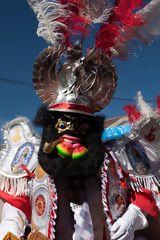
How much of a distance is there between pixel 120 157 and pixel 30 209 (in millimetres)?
700

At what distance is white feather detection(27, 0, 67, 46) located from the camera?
1891 mm

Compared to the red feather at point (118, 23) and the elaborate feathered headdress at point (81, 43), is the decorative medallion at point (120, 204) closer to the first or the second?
the elaborate feathered headdress at point (81, 43)

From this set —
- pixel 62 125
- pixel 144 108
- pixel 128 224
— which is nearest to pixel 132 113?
pixel 144 108

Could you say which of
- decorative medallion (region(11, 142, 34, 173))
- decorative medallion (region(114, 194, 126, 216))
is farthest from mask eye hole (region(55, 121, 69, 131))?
decorative medallion (region(114, 194, 126, 216))

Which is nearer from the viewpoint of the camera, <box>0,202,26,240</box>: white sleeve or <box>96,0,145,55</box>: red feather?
<box>0,202,26,240</box>: white sleeve

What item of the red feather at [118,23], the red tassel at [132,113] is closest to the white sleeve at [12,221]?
the red tassel at [132,113]

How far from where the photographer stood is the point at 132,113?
2137 mm

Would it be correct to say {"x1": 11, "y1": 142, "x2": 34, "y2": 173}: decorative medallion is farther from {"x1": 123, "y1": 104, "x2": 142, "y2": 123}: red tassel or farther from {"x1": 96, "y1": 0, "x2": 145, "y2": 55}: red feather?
{"x1": 96, "y1": 0, "x2": 145, "y2": 55}: red feather

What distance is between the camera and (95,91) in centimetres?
200

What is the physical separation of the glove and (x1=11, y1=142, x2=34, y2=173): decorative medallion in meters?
0.76

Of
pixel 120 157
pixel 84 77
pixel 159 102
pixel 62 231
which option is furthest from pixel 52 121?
pixel 159 102

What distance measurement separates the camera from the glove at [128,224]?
1.70 meters

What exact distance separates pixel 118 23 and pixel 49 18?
462 mm

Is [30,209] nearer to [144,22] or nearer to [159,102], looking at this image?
[159,102]
